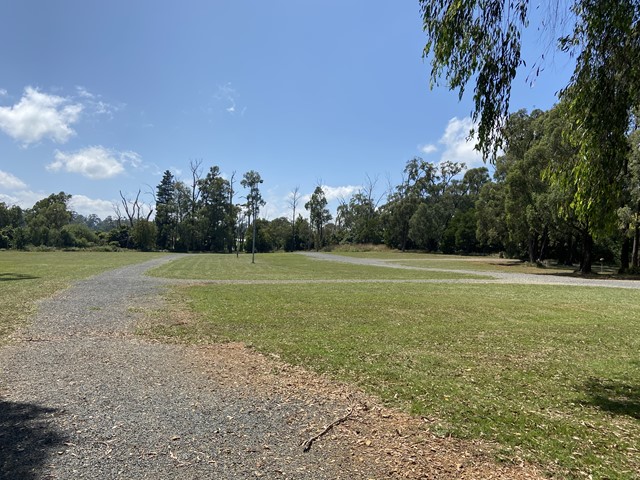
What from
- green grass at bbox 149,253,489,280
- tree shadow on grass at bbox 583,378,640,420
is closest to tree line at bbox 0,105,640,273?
green grass at bbox 149,253,489,280

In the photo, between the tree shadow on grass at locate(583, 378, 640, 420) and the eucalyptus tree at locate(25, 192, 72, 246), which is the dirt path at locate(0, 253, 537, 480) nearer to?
the tree shadow on grass at locate(583, 378, 640, 420)

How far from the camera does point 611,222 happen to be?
17.4 feet

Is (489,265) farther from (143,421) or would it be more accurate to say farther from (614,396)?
(143,421)

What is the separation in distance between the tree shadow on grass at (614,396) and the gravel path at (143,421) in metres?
3.26

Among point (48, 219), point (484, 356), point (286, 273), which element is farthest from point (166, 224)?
point (484, 356)

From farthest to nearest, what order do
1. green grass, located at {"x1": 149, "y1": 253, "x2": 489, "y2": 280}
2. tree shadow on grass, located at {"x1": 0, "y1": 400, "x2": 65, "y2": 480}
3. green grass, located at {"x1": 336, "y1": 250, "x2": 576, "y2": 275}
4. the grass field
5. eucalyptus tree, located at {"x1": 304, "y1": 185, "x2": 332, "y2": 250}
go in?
1. eucalyptus tree, located at {"x1": 304, "y1": 185, "x2": 332, "y2": 250}
2. green grass, located at {"x1": 336, "y1": 250, "x2": 576, "y2": 275}
3. green grass, located at {"x1": 149, "y1": 253, "x2": 489, "y2": 280}
4. the grass field
5. tree shadow on grass, located at {"x1": 0, "y1": 400, "x2": 65, "y2": 480}

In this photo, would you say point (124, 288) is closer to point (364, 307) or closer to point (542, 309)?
point (364, 307)

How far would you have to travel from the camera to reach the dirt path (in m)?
3.23

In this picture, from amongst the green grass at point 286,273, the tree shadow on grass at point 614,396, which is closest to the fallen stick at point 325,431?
the tree shadow on grass at point 614,396

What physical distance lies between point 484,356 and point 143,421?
5430 millimetres

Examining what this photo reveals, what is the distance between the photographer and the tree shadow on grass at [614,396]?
4723 millimetres

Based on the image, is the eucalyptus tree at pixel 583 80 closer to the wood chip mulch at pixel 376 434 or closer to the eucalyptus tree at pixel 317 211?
the wood chip mulch at pixel 376 434

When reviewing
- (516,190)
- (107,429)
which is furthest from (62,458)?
(516,190)

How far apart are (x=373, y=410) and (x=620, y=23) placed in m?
5.03
